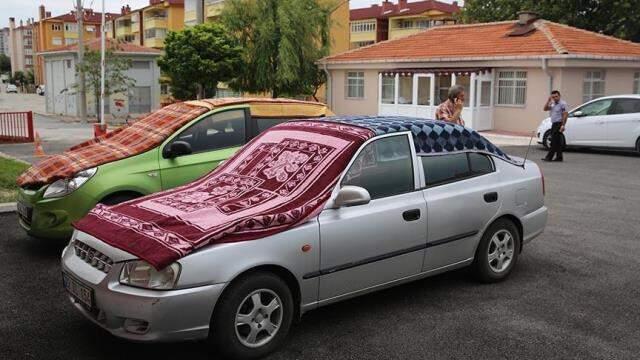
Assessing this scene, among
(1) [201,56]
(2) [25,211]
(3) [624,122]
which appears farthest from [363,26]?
(2) [25,211]

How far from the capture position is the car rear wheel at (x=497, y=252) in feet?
18.9

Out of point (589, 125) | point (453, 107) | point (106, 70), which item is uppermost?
point (106, 70)

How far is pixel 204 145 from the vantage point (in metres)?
7.45

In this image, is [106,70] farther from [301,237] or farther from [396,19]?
[396,19]

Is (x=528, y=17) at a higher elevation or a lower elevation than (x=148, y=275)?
higher

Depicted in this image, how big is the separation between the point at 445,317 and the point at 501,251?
1.21 m

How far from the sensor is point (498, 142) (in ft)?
70.4

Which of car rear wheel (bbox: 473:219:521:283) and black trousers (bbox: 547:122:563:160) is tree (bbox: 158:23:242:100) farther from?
car rear wheel (bbox: 473:219:521:283)

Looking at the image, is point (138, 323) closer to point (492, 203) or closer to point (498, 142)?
point (492, 203)

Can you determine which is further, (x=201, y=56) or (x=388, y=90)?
(x=201, y=56)

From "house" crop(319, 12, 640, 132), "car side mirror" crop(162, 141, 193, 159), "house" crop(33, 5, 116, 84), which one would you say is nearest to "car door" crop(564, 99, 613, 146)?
"house" crop(319, 12, 640, 132)

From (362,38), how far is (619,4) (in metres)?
46.2

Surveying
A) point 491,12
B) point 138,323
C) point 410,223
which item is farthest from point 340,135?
point 491,12

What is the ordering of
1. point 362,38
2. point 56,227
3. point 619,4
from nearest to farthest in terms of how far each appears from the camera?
point 56,227 → point 619,4 → point 362,38
